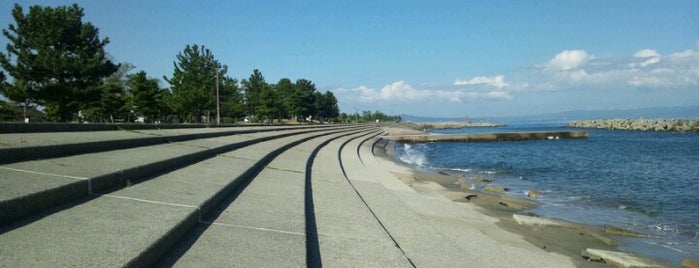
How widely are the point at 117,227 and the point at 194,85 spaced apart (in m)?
58.3

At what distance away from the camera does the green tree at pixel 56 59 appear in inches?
1171

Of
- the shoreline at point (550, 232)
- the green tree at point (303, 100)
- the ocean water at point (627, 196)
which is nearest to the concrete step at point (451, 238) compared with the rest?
the shoreline at point (550, 232)

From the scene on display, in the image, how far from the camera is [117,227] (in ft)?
12.4

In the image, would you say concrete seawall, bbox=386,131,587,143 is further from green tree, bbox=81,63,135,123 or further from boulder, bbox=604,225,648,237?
boulder, bbox=604,225,648,237

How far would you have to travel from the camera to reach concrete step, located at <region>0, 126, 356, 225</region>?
3746 mm

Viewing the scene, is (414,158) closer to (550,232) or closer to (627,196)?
(627,196)

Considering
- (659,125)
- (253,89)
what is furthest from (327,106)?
(659,125)

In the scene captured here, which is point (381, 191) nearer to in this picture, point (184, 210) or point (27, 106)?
point (184, 210)

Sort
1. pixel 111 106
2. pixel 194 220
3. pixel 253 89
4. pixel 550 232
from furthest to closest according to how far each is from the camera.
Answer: pixel 253 89 < pixel 111 106 < pixel 550 232 < pixel 194 220

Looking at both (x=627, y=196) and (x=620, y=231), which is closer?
(x=620, y=231)

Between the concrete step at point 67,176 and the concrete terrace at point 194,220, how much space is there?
1 centimetres

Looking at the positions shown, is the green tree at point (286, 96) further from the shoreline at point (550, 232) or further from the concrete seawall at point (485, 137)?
the shoreline at point (550, 232)

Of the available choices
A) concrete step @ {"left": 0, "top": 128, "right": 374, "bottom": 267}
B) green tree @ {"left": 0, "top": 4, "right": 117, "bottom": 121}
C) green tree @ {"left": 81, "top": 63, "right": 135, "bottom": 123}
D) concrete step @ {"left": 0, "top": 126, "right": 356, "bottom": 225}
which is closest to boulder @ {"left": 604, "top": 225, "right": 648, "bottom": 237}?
concrete step @ {"left": 0, "top": 128, "right": 374, "bottom": 267}

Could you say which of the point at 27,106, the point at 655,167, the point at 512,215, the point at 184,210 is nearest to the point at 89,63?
the point at 27,106
